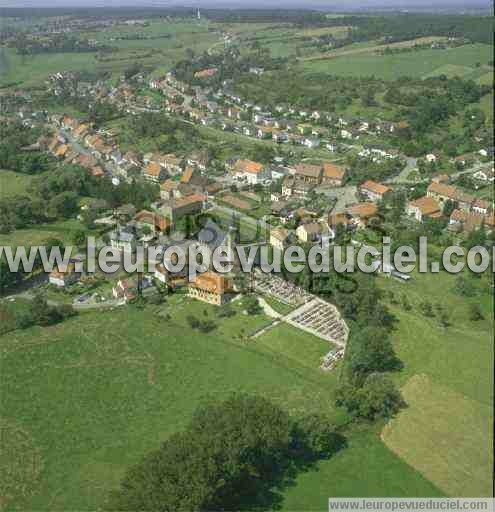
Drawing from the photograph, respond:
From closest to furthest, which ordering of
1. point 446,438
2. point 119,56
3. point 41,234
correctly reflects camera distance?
point 446,438 < point 41,234 < point 119,56

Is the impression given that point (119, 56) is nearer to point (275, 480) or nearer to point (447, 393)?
point (447, 393)

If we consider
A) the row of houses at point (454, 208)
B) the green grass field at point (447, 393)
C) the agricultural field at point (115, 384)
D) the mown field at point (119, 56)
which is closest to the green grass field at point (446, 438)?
the green grass field at point (447, 393)

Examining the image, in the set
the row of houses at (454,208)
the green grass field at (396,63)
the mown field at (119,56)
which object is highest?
the mown field at (119,56)

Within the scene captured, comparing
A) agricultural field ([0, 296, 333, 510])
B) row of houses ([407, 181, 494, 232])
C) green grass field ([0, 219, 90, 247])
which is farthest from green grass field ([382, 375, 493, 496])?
green grass field ([0, 219, 90, 247])

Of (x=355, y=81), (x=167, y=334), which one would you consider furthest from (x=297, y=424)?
(x=355, y=81)

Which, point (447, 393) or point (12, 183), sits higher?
point (12, 183)

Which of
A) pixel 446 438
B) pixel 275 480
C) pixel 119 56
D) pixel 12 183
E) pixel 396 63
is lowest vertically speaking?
pixel 275 480

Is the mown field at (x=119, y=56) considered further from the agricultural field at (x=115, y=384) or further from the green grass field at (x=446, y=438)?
the green grass field at (x=446, y=438)

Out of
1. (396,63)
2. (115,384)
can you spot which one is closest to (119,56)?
(396,63)
